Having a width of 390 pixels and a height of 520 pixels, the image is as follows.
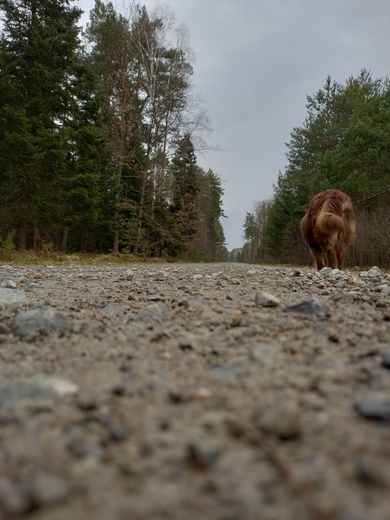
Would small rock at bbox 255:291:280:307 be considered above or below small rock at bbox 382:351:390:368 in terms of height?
above

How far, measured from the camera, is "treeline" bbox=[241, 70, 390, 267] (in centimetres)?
1553

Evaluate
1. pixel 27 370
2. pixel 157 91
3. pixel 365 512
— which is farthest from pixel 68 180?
pixel 365 512

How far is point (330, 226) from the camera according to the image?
537 centimetres

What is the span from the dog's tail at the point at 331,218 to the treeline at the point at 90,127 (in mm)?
9819

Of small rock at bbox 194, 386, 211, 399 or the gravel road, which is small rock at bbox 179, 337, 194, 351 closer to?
the gravel road

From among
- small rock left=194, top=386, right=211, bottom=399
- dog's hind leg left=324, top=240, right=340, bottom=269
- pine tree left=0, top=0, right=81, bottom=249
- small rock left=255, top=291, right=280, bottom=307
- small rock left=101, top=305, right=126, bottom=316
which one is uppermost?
pine tree left=0, top=0, right=81, bottom=249

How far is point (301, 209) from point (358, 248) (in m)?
12.4

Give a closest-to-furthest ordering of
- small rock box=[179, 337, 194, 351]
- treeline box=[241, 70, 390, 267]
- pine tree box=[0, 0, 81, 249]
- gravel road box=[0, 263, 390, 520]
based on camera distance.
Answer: gravel road box=[0, 263, 390, 520] → small rock box=[179, 337, 194, 351] → pine tree box=[0, 0, 81, 249] → treeline box=[241, 70, 390, 267]

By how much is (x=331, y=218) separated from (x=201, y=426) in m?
5.23

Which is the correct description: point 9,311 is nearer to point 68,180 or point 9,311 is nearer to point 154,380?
point 154,380

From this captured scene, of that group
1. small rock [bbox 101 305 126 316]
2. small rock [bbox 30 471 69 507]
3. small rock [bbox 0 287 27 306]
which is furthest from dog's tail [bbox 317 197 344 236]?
small rock [bbox 30 471 69 507]

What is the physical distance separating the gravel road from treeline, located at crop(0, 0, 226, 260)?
11509 mm

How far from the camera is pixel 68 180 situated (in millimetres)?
14484

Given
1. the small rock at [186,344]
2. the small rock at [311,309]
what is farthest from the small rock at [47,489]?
the small rock at [311,309]
